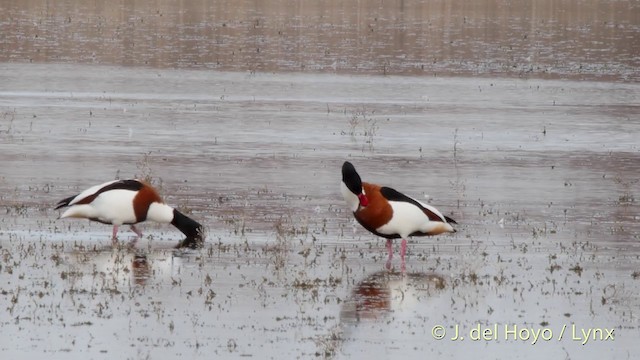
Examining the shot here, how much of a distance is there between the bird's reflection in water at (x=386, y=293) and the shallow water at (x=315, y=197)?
0.04 meters

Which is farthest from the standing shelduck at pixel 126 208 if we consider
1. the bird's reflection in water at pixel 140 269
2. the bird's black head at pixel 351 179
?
the bird's black head at pixel 351 179

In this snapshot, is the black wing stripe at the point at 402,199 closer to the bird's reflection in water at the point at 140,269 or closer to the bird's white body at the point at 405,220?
the bird's white body at the point at 405,220

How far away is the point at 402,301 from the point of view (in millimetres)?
11445

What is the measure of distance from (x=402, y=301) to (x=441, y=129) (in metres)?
14.6

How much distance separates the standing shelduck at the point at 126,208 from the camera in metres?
13.6

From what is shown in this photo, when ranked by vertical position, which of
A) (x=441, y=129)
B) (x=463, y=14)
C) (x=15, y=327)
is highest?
(x=463, y=14)

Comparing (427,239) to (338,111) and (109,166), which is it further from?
(338,111)

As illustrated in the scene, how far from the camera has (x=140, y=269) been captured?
12523 mm

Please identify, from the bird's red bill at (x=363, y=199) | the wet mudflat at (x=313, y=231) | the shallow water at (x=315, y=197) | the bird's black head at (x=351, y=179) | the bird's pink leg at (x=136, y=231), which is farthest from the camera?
the bird's pink leg at (x=136, y=231)

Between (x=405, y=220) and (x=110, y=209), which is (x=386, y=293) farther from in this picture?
(x=110, y=209)

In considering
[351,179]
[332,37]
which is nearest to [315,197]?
[351,179]

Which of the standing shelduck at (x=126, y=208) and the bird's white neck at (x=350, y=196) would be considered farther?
the standing shelduck at (x=126, y=208)

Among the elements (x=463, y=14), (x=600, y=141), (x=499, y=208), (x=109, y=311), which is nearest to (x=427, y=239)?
(x=499, y=208)

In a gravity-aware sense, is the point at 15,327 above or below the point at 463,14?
below
